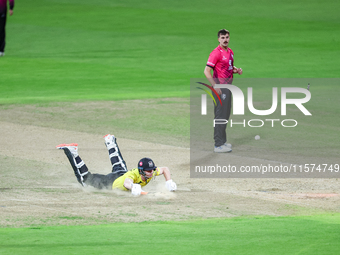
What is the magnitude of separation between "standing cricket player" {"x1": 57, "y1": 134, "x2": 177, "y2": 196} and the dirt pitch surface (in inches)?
6.4

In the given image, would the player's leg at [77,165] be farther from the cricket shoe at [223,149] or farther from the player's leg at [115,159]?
the cricket shoe at [223,149]

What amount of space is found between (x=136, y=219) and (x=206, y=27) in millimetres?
29535

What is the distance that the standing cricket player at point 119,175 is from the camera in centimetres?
957

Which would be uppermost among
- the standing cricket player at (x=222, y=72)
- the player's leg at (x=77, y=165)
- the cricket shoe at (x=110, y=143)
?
the standing cricket player at (x=222, y=72)

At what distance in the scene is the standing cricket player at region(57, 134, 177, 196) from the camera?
9.57 metres

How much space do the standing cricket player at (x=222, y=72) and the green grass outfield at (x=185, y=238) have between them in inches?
200

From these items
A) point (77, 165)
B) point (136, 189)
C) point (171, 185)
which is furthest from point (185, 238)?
point (77, 165)

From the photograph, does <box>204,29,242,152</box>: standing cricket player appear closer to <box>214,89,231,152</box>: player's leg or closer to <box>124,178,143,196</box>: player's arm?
<box>214,89,231,152</box>: player's leg

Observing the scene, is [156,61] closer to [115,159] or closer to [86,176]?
[115,159]

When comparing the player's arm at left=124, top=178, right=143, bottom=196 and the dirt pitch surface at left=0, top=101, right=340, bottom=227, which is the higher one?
the player's arm at left=124, top=178, right=143, bottom=196

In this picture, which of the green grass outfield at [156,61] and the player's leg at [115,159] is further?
the player's leg at [115,159]

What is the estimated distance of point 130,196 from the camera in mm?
9703

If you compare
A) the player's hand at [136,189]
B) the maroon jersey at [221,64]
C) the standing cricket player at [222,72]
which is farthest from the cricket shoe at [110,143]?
the maroon jersey at [221,64]

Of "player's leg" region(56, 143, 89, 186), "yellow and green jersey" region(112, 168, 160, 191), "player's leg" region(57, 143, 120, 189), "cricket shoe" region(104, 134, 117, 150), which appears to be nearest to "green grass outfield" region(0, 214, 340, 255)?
"yellow and green jersey" region(112, 168, 160, 191)
